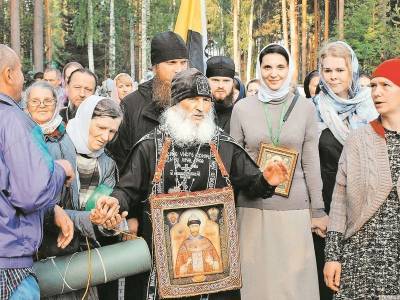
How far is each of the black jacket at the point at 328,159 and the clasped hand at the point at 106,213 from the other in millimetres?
2414

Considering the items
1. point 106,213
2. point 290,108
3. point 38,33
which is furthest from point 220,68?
point 38,33

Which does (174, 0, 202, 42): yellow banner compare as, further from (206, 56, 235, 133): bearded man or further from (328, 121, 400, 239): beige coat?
(328, 121, 400, 239): beige coat

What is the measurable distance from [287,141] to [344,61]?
97cm

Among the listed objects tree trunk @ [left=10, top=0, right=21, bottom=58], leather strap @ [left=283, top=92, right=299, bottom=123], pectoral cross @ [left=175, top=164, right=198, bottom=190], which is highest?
tree trunk @ [left=10, top=0, right=21, bottom=58]

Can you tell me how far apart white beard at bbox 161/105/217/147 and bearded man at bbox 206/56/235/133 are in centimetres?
203

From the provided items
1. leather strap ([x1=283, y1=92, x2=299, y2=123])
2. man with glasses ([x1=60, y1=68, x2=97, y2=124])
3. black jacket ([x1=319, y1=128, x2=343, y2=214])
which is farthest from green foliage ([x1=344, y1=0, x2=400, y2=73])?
leather strap ([x1=283, y1=92, x2=299, y2=123])

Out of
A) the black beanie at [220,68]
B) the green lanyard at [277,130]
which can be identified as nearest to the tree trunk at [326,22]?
the black beanie at [220,68]

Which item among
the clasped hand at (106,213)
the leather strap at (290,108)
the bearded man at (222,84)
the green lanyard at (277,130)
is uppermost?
the bearded man at (222,84)

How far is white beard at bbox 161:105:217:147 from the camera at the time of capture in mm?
4297

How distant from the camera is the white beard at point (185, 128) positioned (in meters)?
4.30

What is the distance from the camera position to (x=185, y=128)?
169 inches

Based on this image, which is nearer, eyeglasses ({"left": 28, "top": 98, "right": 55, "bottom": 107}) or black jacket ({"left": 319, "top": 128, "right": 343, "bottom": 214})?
eyeglasses ({"left": 28, "top": 98, "right": 55, "bottom": 107})

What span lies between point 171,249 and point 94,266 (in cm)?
51

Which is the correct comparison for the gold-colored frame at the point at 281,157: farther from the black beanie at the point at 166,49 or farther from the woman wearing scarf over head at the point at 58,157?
the woman wearing scarf over head at the point at 58,157
